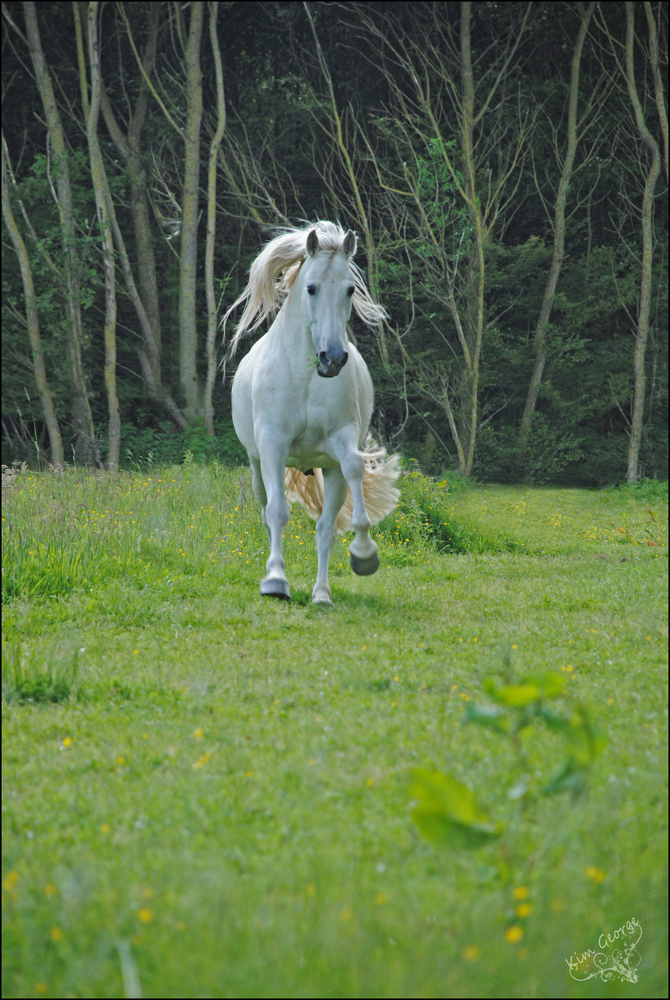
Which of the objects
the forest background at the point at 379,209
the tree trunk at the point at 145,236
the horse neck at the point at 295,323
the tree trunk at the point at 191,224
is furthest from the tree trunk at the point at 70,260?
the horse neck at the point at 295,323

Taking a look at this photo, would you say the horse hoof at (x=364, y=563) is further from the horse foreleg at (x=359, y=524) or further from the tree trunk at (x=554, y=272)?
the tree trunk at (x=554, y=272)

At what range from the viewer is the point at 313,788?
270 cm

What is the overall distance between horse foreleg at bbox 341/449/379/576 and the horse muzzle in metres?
0.73

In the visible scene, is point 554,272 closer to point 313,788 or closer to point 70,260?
point 70,260

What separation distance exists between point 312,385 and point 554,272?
1509 centimetres

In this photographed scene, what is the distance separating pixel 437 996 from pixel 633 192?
21.5 m

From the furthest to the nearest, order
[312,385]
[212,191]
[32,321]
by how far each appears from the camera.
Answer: [212,191], [32,321], [312,385]

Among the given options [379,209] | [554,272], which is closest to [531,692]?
[379,209]

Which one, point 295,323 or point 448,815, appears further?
point 295,323

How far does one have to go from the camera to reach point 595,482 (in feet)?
63.5

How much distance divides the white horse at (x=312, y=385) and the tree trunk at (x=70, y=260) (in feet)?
37.2

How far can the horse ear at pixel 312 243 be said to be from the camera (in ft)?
18.2

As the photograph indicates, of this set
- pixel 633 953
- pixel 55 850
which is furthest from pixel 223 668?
pixel 633 953

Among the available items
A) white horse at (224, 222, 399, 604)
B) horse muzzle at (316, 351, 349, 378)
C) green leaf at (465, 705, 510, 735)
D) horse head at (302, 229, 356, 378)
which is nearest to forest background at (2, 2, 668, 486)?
white horse at (224, 222, 399, 604)
